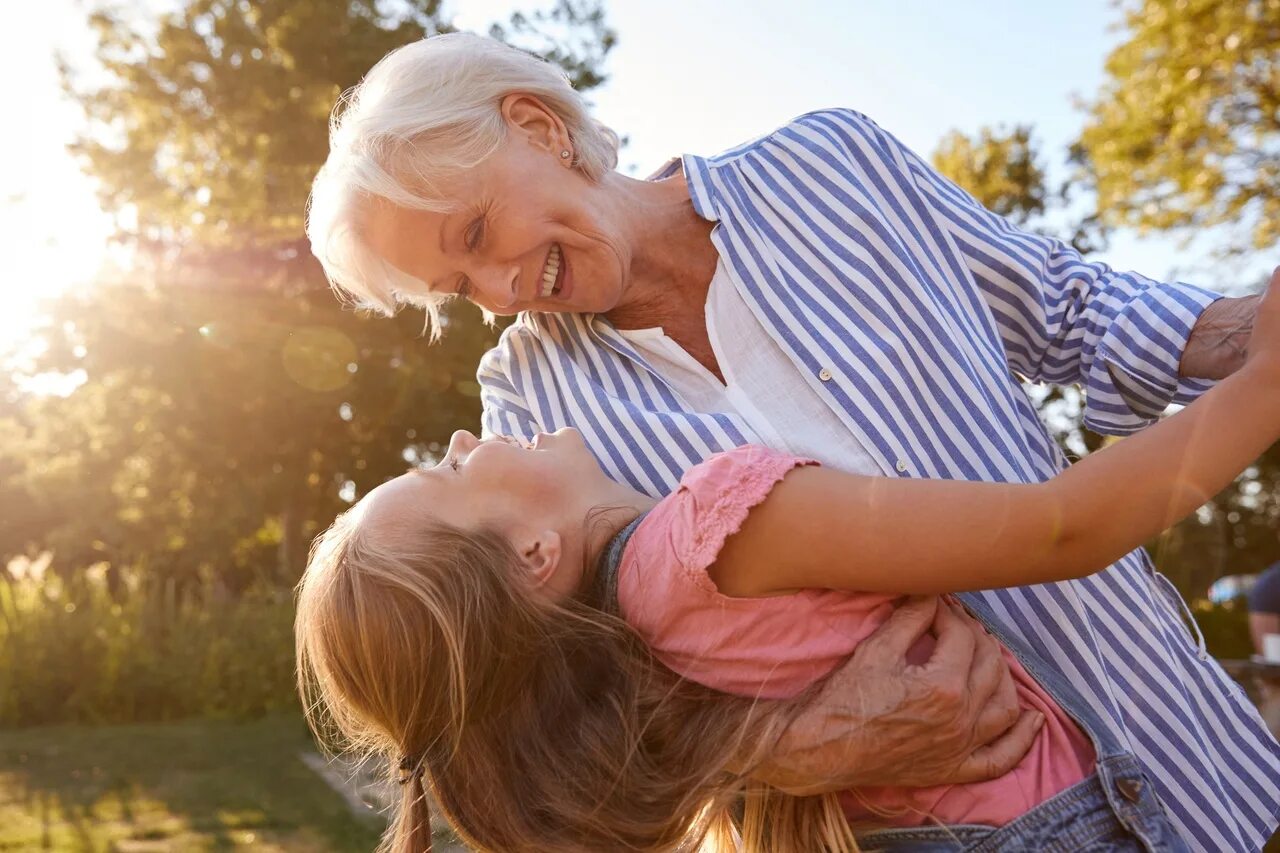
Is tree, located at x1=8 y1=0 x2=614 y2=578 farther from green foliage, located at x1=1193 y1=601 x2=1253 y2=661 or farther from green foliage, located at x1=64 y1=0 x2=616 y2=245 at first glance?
green foliage, located at x1=1193 y1=601 x2=1253 y2=661

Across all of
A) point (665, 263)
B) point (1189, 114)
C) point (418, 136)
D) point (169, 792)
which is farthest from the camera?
point (1189, 114)

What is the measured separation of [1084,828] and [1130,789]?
98 millimetres

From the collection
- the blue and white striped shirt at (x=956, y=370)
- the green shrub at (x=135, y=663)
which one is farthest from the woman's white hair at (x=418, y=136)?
the green shrub at (x=135, y=663)

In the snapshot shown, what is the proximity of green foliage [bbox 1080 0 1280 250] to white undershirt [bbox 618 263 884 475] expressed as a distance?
1360cm

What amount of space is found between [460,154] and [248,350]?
47.6 feet

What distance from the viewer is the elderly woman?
72.5 inches

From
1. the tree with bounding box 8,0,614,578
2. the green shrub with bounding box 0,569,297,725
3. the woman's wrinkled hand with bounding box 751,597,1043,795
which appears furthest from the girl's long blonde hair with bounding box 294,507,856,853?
the tree with bounding box 8,0,614,578

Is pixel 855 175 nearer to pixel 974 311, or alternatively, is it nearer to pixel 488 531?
pixel 974 311

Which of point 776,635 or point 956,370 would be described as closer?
point 776,635

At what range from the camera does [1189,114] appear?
553 inches

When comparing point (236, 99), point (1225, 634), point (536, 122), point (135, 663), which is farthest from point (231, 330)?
point (536, 122)

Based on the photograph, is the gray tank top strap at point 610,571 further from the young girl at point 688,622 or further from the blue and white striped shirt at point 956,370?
the blue and white striped shirt at point 956,370

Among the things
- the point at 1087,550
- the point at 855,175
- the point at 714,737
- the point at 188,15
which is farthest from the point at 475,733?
the point at 188,15

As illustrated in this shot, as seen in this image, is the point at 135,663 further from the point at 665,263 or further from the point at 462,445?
the point at 665,263
